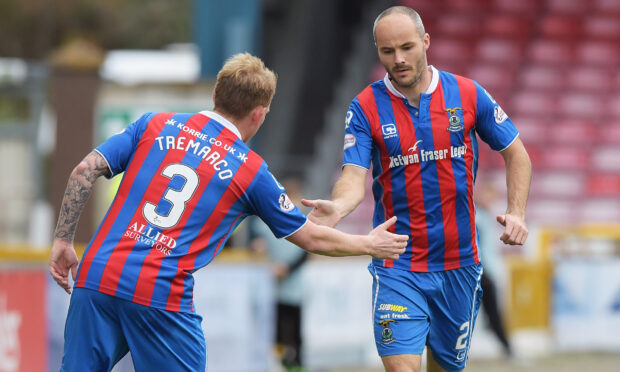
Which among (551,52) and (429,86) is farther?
(551,52)

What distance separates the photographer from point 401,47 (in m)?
4.87

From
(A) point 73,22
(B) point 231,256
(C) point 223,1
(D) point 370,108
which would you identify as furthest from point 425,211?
(A) point 73,22

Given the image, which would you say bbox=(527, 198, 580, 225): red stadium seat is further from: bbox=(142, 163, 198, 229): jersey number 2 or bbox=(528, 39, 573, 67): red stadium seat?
bbox=(142, 163, 198, 229): jersey number 2

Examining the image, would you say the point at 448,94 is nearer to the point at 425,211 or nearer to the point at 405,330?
the point at 425,211

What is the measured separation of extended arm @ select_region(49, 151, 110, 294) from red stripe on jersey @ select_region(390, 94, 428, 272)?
61.6 inches

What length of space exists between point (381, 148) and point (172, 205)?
1329mm

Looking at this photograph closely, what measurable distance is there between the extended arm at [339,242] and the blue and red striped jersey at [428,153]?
0.64m

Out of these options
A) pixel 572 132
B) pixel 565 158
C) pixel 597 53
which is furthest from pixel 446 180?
pixel 597 53

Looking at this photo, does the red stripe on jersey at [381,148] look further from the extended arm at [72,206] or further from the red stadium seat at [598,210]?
the red stadium seat at [598,210]

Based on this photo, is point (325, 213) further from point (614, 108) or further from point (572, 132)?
point (614, 108)

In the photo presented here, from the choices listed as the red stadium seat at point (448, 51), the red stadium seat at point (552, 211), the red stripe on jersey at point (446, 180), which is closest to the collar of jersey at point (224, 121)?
the red stripe on jersey at point (446, 180)

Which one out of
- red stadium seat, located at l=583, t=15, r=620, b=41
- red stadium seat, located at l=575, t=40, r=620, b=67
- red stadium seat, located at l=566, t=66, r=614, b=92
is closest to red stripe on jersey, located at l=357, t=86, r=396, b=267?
red stadium seat, located at l=566, t=66, r=614, b=92

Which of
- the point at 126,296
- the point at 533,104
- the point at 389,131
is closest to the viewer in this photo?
the point at 126,296

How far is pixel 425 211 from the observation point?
511 centimetres
